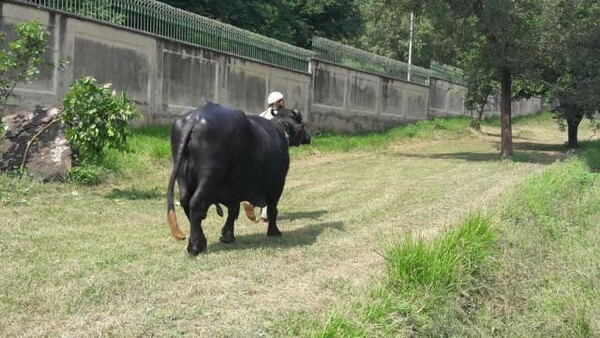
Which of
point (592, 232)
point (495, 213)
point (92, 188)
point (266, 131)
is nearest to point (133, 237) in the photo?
point (266, 131)

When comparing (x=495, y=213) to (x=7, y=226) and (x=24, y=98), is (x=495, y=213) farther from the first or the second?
(x=24, y=98)

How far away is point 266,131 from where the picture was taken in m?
7.16

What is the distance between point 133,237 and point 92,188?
354 cm

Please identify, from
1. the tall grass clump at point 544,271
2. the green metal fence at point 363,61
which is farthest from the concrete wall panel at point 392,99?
the tall grass clump at point 544,271

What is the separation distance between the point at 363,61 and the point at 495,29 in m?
8.31

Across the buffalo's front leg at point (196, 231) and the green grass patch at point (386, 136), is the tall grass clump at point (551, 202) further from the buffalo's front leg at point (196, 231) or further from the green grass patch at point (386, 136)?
the green grass patch at point (386, 136)

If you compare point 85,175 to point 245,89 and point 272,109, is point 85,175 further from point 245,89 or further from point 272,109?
point 245,89

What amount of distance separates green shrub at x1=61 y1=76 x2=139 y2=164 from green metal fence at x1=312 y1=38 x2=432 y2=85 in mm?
12616

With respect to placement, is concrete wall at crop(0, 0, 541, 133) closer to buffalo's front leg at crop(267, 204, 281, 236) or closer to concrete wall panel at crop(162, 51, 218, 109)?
concrete wall panel at crop(162, 51, 218, 109)

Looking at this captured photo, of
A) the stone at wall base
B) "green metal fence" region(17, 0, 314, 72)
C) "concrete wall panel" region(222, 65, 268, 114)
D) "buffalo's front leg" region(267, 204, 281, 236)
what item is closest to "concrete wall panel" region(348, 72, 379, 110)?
"green metal fence" region(17, 0, 314, 72)

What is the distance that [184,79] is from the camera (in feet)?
52.4

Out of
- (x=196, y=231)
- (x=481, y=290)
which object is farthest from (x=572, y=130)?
(x=196, y=231)

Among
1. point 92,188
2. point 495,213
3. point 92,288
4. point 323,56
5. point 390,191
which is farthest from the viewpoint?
point 323,56

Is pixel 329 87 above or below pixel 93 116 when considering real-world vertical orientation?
above
